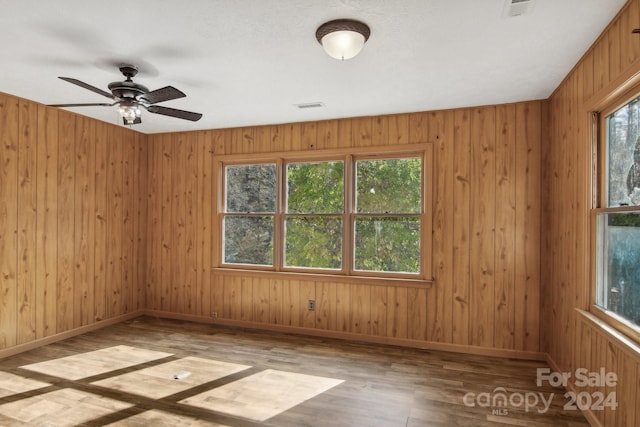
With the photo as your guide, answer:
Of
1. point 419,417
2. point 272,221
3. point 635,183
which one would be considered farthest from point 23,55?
point 635,183

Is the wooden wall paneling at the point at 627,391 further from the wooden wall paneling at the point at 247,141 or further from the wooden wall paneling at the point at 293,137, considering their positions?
the wooden wall paneling at the point at 247,141

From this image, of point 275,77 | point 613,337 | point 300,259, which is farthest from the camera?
point 300,259

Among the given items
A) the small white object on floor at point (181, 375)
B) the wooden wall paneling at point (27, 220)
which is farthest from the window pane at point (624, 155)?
the wooden wall paneling at point (27, 220)

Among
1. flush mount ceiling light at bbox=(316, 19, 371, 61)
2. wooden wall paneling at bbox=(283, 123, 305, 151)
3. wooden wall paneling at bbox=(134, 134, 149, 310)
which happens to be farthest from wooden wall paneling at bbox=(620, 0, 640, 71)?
wooden wall paneling at bbox=(134, 134, 149, 310)

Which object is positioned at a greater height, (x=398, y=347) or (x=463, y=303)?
(x=463, y=303)

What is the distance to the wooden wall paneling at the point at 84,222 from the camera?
4320 millimetres

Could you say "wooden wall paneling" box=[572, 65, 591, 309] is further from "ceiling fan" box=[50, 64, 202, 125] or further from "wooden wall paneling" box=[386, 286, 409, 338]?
"ceiling fan" box=[50, 64, 202, 125]

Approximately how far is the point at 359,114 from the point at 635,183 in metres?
2.69

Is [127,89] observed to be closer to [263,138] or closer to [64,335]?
[263,138]

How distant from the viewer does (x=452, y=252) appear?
12.8 ft

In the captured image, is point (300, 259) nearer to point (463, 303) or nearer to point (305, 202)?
point (305, 202)

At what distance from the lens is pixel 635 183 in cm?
214

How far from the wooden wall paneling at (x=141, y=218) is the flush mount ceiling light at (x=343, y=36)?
3.87 metres

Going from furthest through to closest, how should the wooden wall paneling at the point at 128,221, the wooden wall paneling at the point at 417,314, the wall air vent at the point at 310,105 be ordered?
the wooden wall paneling at the point at 128,221, the wooden wall paneling at the point at 417,314, the wall air vent at the point at 310,105
